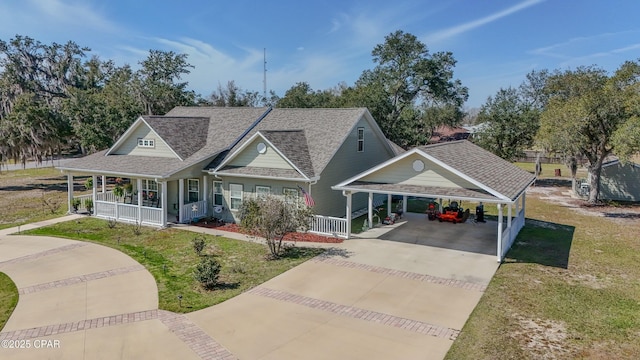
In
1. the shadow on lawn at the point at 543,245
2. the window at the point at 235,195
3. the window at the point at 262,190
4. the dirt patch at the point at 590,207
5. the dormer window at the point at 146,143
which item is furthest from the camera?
the dirt patch at the point at 590,207

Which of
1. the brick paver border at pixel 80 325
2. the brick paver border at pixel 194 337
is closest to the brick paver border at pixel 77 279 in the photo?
the brick paver border at pixel 80 325

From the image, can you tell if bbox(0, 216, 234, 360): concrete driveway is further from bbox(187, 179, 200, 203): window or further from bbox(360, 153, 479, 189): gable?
bbox(360, 153, 479, 189): gable

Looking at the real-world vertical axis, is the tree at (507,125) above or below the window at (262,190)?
above

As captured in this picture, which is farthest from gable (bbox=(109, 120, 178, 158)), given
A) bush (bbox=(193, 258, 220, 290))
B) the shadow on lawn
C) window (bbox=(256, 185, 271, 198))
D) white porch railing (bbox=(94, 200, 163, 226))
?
Answer: the shadow on lawn

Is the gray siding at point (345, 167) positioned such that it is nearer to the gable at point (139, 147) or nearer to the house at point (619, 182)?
the gable at point (139, 147)

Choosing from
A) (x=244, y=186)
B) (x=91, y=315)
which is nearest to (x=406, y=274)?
(x=91, y=315)

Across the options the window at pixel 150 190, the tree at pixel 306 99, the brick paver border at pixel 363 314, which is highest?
the tree at pixel 306 99

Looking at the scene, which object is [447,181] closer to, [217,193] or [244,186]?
[244,186]
